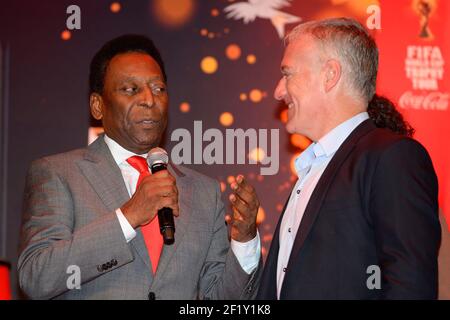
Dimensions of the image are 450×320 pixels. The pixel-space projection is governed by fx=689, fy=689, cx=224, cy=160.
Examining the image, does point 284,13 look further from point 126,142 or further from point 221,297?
point 221,297

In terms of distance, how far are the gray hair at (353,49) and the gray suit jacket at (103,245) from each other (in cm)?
90

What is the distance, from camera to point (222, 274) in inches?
117

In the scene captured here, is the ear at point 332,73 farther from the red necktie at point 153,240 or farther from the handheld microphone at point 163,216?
the red necktie at point 153,240

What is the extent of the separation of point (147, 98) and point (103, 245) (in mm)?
740

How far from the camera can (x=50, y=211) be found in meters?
2.80

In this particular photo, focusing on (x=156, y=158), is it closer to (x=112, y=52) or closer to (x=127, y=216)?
(x=127, y=216)

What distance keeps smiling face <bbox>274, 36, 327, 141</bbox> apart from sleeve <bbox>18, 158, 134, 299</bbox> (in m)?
0.83

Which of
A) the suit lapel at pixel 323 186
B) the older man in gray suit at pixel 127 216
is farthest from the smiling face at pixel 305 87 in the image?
the older man in gray suit at pixel 127 216

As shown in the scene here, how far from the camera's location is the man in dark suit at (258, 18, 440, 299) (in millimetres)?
2139

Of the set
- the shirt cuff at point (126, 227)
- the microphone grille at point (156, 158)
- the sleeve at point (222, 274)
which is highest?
the microphone grille at point (156, 158)

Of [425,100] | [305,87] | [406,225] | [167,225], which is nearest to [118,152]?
[167,225]

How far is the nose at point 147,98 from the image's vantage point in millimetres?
3076

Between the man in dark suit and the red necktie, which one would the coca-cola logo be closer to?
the man in dark suit
